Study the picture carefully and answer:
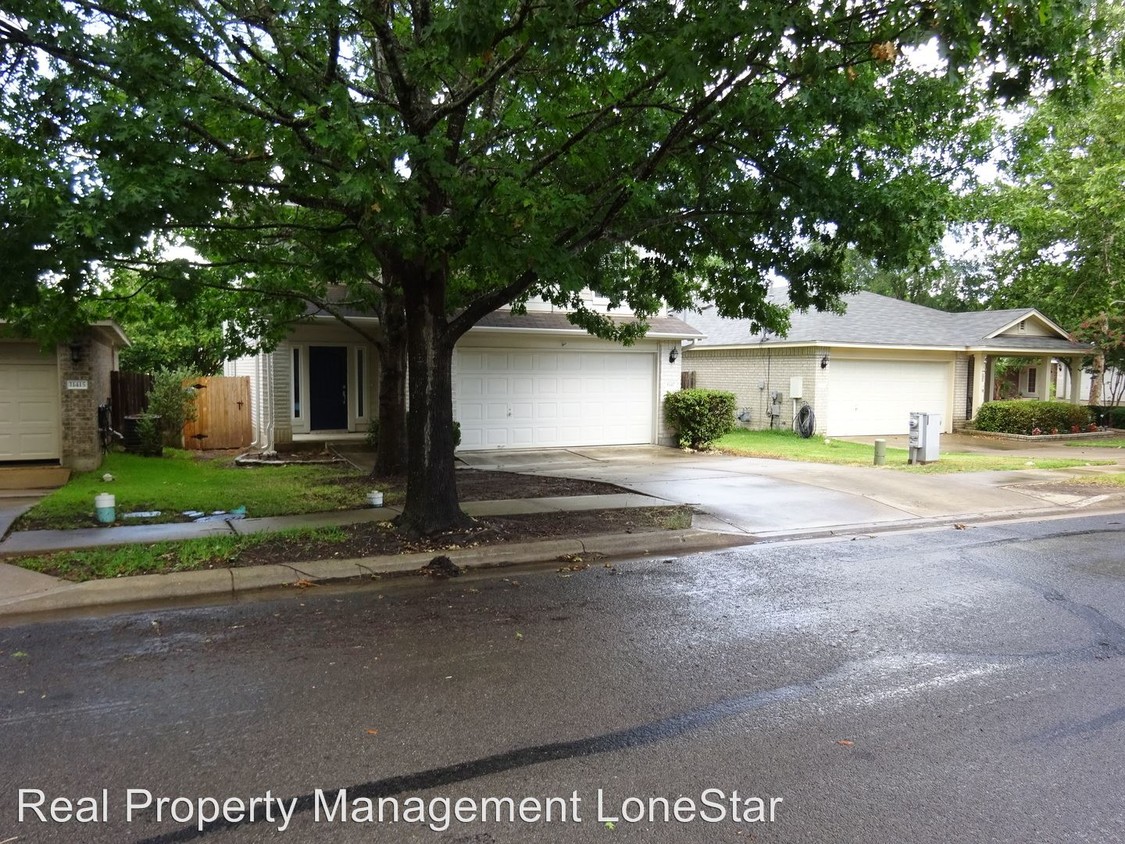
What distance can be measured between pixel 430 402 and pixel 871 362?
18052 mm

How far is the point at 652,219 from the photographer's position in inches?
351

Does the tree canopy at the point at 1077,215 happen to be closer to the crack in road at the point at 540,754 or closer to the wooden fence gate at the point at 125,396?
the crack in road at the point at 540,754

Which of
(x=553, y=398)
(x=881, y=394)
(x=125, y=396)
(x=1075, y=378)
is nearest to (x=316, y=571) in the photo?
(x=553, y=398)

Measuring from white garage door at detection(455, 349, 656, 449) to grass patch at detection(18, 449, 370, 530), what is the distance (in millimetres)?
4010

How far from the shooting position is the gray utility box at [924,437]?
52.0ft

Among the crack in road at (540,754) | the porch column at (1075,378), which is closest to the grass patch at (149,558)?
the crack in road at (540,754)

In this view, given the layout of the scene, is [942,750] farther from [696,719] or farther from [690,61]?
[690,61]

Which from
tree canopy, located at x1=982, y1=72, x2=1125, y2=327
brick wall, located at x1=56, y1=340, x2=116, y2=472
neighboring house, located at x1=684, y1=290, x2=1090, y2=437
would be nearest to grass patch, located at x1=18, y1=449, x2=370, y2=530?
brick wall, located at x1=56, y1=340, x2=116, y2=472

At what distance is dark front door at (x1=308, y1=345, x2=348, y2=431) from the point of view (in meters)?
17.1

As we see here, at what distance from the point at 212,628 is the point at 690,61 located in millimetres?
5883

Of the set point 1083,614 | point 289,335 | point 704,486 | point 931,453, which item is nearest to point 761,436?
point 931,453

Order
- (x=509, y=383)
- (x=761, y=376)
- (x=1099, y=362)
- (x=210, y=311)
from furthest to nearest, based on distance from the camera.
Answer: (x=1099, y=362) → (x=761, y=376) → (x=509, y=383) → (x=210, y=311)

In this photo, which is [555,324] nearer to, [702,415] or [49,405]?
[702,415]

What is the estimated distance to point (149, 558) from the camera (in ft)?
24.7
